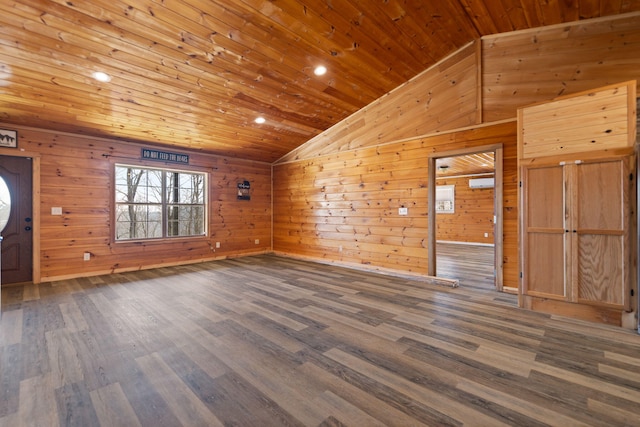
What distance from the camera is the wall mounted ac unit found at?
9.20m

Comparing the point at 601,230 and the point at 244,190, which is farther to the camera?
the point at 244,190

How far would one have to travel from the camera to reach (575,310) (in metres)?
3.05

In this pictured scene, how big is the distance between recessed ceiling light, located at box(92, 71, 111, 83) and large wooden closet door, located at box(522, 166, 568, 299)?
526 cm

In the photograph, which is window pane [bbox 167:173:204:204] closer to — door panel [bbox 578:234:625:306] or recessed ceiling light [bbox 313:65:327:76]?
recessed ceiling light [bbox 313:65:327:76]

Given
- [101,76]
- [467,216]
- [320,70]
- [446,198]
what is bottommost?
[467,216]

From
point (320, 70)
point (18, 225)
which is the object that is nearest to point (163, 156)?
point (18, 225)

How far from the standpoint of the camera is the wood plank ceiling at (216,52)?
2.73 meters

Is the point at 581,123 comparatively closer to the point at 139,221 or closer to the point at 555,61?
the point at 555,61

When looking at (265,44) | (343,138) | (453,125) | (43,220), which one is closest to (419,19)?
(453,125)

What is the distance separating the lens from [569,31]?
11.4 feet

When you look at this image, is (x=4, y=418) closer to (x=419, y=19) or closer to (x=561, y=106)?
(x=419, y=19)

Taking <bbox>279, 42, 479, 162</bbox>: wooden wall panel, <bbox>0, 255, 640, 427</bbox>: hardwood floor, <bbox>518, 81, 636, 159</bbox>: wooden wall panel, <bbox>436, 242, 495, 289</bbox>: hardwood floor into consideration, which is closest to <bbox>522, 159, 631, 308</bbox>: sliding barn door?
<bbox>518, 81, 636, 159</bbox>: wooden wall panel

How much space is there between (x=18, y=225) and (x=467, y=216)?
11427 mm

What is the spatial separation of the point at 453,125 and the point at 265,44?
303 centimetres
